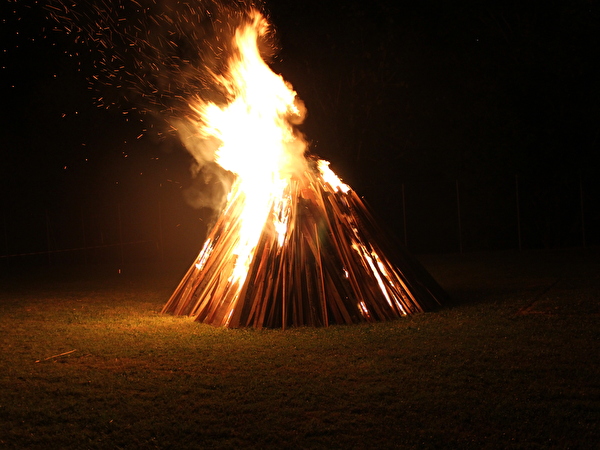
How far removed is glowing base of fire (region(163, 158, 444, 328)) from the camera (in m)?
9.22

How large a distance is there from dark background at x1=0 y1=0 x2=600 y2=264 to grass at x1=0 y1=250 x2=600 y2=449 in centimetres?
1290

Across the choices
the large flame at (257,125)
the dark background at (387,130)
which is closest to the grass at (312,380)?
the large flame at (257,125)

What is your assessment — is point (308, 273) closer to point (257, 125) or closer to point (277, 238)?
point (277, 238)

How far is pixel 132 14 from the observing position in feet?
43.1

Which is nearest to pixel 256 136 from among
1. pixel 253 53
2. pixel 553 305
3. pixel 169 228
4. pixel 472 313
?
pixel 253 53

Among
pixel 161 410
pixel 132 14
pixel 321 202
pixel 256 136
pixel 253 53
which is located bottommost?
pixel 161 410

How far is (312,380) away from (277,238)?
11.7ft

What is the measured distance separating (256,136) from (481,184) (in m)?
15.7

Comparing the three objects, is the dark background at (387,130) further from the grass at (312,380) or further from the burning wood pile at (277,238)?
the grass at (312,380)

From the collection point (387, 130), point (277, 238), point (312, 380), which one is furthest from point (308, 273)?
point (387, 130)

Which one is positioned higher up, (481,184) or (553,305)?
(481,184)

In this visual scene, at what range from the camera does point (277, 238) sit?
31.9ft

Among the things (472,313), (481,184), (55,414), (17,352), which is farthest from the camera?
(481,184)

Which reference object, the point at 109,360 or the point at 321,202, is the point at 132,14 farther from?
the point at 109,360
